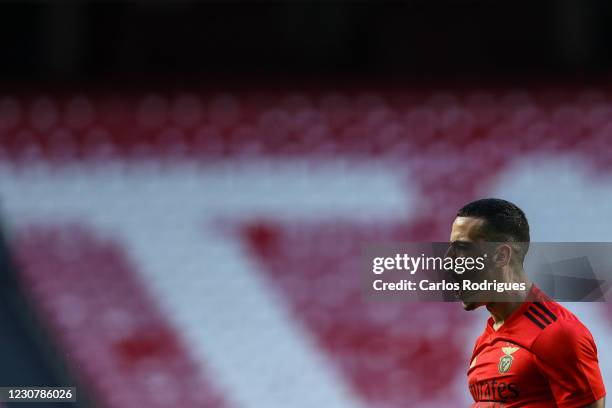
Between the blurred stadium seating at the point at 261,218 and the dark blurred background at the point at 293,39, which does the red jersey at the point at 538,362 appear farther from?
the dark blurred background at the point at 293,39

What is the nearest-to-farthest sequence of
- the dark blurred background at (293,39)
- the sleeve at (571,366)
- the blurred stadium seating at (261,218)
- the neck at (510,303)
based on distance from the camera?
the sleeve at (571,366) → the neck at (510,303) → the blurred stadium seating at (261,218) → the dark blurred background at (293,39)

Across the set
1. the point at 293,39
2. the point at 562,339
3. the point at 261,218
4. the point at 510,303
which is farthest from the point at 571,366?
the point at 293,39

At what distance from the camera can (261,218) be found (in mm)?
4281

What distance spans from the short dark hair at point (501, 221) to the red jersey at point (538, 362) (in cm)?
12

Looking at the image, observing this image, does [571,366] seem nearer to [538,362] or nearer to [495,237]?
[538,362]

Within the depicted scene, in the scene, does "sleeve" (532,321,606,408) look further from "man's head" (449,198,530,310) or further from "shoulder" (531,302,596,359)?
"man's head" (449,198,530,310)

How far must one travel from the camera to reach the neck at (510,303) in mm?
1626

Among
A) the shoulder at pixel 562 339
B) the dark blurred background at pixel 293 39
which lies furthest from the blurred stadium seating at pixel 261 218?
the shoulder at pixel 562 339

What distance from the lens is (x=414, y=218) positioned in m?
4.18

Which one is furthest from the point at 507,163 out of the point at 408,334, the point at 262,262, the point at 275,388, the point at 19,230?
the point at 19,230

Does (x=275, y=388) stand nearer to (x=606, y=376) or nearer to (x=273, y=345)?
(x=273, y=345)

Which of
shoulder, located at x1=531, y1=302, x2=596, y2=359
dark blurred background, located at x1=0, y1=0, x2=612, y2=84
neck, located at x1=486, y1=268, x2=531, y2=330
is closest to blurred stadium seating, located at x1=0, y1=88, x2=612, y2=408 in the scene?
dark blurred background, located at x1=0, y1=0, x2=612, y2=84

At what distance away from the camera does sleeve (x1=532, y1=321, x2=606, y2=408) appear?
1.52 metres

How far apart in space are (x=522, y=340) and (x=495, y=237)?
19 centimetres
